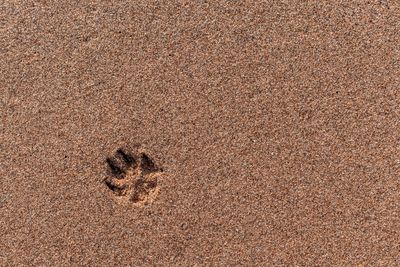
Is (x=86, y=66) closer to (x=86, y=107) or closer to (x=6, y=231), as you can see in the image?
(x=86, y=107)

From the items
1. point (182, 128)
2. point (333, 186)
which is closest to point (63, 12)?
point (182, 128)

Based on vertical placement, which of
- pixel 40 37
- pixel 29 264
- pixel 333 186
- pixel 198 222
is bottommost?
pixel 29 264

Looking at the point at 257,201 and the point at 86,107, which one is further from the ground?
the point at 86,107

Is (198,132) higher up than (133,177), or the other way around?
(198,132)
